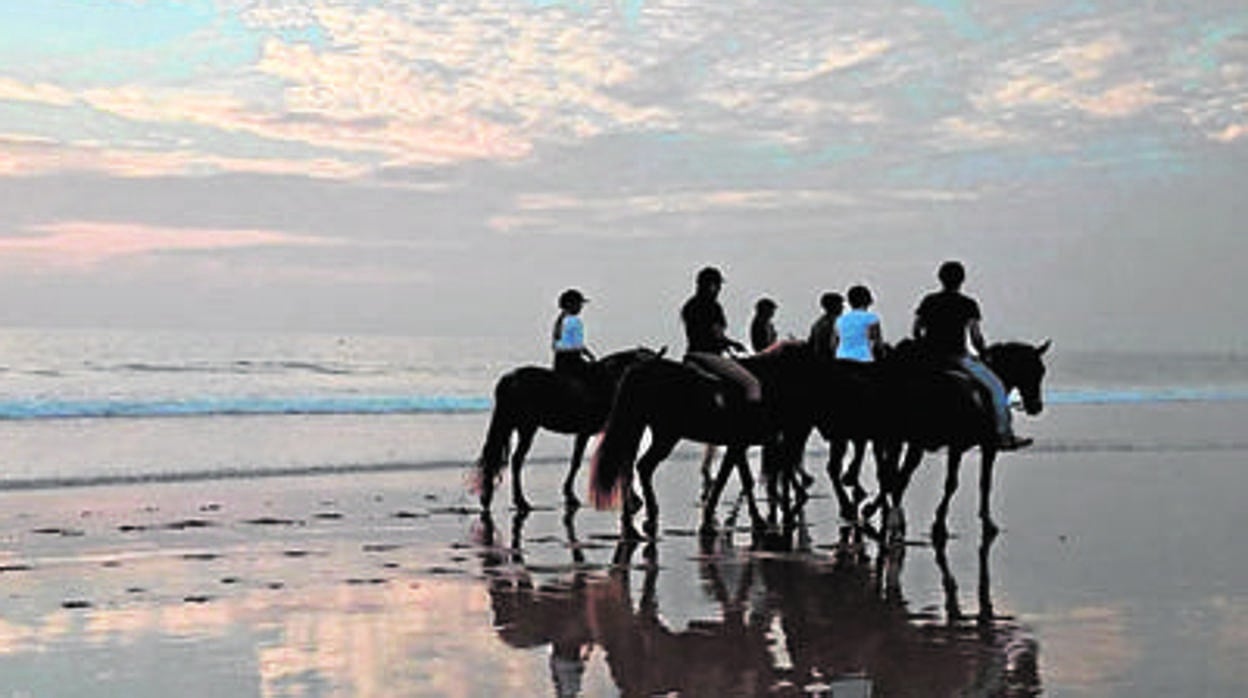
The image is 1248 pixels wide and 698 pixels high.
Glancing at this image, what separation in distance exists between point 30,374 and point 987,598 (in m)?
56.9

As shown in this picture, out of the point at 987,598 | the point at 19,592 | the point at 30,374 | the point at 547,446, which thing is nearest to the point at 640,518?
the point at 987,598

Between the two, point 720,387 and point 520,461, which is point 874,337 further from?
point 520,461

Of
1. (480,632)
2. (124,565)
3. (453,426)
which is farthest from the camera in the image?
(453,426)

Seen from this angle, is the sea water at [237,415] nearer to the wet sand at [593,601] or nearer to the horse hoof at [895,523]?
the wet sand at [593,601]

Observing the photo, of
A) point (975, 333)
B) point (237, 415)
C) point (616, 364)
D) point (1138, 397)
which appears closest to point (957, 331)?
point (975, 333)

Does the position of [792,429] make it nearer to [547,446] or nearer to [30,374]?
[547,446]

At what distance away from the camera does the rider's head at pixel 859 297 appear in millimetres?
14383

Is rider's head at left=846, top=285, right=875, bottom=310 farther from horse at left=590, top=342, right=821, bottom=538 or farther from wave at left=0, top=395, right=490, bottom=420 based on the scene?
wave at left=0, top=395, right=490, bottom=420

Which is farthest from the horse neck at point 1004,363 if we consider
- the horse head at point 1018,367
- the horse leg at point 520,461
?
the horse leg at point 520,461

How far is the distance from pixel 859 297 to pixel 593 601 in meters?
5.39

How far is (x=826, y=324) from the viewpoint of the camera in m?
15.6

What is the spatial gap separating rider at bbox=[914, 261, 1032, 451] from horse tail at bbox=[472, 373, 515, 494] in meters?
4.81

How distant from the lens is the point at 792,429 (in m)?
14.0

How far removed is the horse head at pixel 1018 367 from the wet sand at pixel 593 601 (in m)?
1.33
